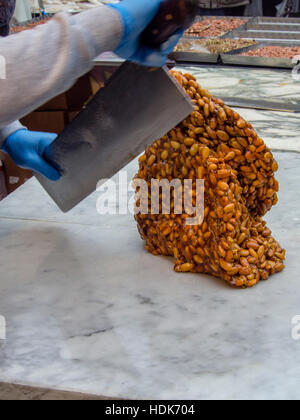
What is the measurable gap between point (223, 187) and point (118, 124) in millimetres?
299

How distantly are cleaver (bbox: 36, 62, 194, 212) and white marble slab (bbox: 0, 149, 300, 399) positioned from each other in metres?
0.22

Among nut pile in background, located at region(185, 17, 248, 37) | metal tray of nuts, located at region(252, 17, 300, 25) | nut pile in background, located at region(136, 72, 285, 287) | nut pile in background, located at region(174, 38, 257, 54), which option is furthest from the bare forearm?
metal tray of nuts, located at region(252, 17, 300, 25)

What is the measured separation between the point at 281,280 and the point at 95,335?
478mm

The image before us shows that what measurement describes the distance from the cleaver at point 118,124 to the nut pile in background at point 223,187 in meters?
0.07

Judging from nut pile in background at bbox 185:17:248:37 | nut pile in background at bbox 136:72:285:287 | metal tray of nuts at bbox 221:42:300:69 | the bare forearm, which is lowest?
metal tray of nuts at bbox 221:42:300:69

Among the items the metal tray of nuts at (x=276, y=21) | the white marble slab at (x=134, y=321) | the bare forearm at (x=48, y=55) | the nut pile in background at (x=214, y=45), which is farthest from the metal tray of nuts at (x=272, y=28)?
the bare forearm at (x=48, y=55)

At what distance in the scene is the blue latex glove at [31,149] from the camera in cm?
133

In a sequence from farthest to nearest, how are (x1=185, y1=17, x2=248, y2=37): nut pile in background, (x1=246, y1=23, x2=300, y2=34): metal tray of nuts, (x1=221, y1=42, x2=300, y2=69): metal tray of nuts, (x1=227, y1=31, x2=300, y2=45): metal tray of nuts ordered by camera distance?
1. (x1=246, y1=23, x2=300, y2=34): metal tray of nuts
2. (x1=185, y1=17, x2=248, y2=37): nut pile in background
3. (x1=227, y1=31, x2=300, y2=45): metal tray of nuts
4. (x1=221, y1=42, x2=300, y2=69): metal tray of nuts

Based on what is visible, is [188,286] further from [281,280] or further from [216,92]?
[216,92]

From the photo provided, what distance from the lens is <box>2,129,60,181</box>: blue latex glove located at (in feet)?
4.36

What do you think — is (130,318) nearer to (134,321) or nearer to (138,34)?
(134,321)

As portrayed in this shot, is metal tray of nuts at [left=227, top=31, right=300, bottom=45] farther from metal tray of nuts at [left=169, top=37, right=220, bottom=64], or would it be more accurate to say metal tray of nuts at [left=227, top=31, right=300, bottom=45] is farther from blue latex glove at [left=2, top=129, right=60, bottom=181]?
blue latex glove at [left=2, top=129, right=60, bottom=181]

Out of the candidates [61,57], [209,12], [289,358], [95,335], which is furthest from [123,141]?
[209,12]

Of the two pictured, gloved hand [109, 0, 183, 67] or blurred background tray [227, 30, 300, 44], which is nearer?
gloved hand [109, 0, 183, 67]
